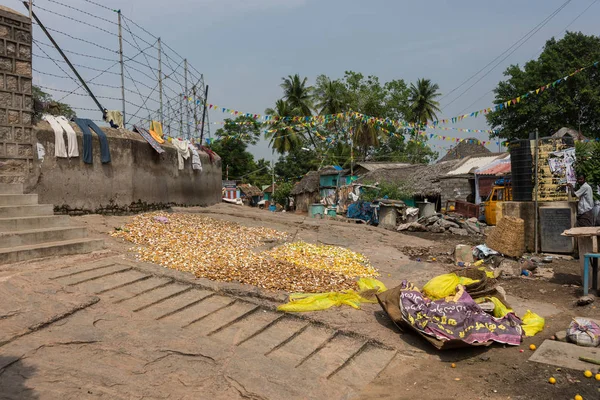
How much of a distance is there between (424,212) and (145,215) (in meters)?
15.1

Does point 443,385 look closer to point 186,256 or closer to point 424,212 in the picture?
point 186,256

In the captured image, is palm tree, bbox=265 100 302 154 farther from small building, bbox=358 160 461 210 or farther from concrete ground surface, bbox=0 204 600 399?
concrete ground surface, bbox=0 204 600 399

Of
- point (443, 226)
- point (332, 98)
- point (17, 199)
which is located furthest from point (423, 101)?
point (17, 199)

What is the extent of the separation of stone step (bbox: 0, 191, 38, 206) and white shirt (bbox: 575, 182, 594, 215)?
38.8 feet

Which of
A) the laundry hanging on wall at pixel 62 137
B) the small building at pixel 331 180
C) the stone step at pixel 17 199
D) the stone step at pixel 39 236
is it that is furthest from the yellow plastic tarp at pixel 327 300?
the small building at pixel 331 180

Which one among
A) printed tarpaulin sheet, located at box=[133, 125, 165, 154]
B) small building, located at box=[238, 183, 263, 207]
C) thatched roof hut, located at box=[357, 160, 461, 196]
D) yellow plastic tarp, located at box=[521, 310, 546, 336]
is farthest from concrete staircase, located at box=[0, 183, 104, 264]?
small building, located at box=[238, 183, 263, 207]

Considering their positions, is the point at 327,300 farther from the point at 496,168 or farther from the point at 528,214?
the point at 496,168

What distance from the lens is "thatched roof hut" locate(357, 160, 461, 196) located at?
86.9 ft

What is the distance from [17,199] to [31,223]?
885mm

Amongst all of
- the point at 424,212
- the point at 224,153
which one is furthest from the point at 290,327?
the point at 224,153

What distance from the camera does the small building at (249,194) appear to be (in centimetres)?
4270

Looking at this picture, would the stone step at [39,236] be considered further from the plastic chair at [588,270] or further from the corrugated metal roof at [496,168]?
the corrugated metal roof at [496,168]

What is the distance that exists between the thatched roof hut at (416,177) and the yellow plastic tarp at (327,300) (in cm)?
1982

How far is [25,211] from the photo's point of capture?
22.3ft
